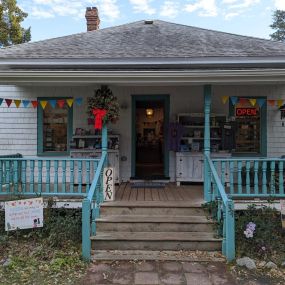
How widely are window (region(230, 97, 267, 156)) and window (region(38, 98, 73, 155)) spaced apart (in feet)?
13.5

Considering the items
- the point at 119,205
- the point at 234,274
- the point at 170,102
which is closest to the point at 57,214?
the point at 119,205

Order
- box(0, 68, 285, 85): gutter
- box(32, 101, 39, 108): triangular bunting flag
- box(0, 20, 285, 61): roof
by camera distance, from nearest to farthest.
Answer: box(0, 68, 285, 85): gutter
box(0, 20, 285, 61): roof
box(32, 101, 39, 108): triangular bunting flag

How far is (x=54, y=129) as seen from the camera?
848 centimetres

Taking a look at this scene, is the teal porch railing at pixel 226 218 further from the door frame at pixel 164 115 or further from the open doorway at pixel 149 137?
the open doorway at pixel 149 137

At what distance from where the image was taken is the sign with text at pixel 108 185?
20.3ft

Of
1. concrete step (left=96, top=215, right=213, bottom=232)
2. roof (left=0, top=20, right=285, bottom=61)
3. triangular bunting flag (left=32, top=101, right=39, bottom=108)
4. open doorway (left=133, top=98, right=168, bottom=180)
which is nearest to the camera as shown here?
concrete step (left=96, top=215, right=213, bottom=232)

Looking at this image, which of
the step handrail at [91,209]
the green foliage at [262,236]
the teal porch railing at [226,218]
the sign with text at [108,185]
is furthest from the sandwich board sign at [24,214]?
the green foliage at [262,236]

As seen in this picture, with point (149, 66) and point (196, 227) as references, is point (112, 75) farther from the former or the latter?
point (196, 227)

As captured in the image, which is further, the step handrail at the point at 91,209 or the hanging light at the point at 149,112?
the hanging light at the point at 149,112

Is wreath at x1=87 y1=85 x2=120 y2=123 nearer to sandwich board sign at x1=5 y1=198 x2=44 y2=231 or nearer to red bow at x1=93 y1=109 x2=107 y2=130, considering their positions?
red bow at x1=93 y1=109 x2=107 y2=130

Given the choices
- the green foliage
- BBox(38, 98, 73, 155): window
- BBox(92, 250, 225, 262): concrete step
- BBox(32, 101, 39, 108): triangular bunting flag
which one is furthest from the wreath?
the green foliage

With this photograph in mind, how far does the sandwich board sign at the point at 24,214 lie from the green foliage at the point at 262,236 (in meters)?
3.28

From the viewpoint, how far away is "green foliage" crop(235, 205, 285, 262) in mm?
5137

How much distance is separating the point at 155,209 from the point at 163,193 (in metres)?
1.14
